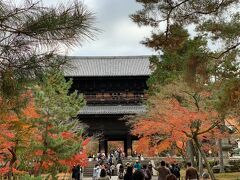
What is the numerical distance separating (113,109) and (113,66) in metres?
7.01

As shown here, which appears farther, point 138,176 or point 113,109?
point 113,109

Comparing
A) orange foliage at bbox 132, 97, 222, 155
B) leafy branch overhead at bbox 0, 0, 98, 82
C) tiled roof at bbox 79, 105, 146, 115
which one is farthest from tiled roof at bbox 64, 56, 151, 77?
leafy branch overhead at bbox 0, 0, 98, 82

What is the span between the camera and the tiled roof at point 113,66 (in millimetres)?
40781

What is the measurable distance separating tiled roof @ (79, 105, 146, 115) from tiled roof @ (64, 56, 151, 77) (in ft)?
11.0

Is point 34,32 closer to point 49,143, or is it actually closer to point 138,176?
point 138,176

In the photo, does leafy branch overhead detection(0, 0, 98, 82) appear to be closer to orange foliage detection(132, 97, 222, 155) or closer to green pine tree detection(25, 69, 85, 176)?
green pine tree detection(25, 69, 85, 176)

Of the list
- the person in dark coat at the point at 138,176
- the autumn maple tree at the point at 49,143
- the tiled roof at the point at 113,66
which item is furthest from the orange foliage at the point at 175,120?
the tiled roof at the point at 113,66

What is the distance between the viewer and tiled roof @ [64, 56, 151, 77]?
40781mm

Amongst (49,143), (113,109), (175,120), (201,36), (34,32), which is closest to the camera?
(34,32)

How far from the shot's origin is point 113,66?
43.7m

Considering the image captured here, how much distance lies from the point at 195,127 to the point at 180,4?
1062 centimetres

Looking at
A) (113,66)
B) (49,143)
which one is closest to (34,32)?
(49,143)

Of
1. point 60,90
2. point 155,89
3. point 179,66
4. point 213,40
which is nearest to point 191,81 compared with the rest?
point 213,40

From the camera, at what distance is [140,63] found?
4419cm
